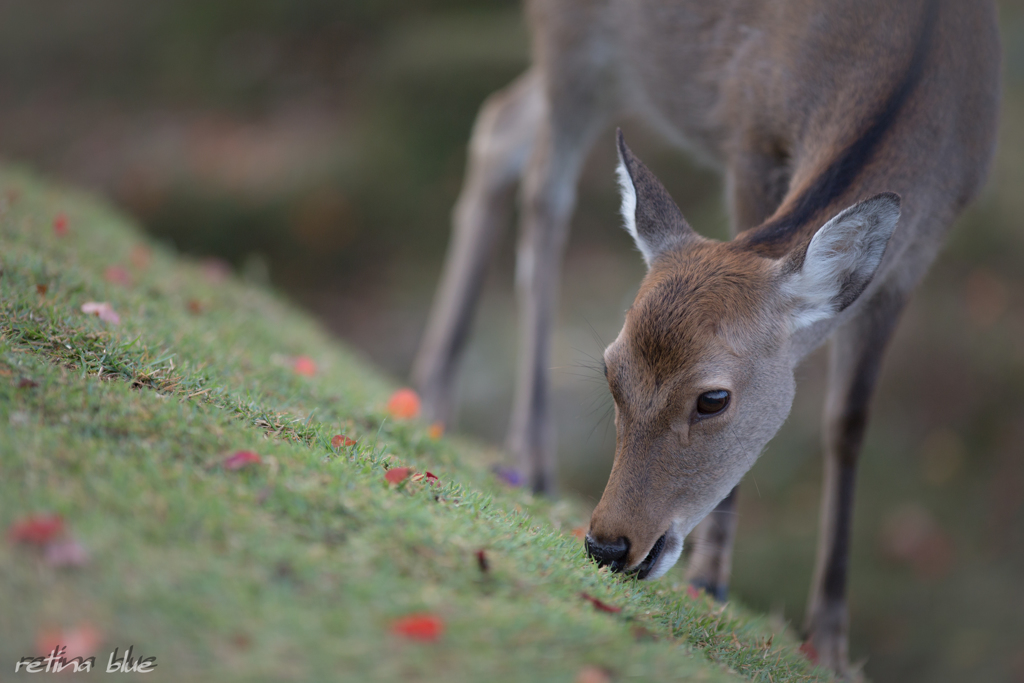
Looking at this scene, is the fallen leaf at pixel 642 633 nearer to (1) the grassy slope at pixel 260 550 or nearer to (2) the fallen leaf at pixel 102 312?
(1) the grassy slope at pixel 260 550

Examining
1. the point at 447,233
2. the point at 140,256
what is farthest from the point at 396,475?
the point at 447,233

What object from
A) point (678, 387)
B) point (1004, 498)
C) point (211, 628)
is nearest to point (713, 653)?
point (678, 387)

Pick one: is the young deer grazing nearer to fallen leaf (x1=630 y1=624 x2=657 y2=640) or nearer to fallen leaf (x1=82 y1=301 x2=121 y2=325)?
fallen leaf (x1=630 y1=624 x2=657 y2=640)

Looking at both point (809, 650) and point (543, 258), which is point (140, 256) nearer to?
point (543, 258)

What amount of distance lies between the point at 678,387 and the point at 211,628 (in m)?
1.90

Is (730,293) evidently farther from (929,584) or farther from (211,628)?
(929,584)

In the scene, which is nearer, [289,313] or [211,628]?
[211,628]

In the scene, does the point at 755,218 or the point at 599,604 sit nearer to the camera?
the point at 599,604

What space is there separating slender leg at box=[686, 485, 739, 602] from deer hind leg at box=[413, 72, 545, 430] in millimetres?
2666

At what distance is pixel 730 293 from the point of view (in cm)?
341

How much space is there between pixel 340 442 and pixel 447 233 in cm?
810

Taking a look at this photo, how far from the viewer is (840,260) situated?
3.51m

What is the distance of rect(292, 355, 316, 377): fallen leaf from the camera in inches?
187

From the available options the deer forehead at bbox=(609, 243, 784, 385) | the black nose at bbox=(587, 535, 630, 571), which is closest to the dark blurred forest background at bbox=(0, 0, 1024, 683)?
the deer forehead at bbox=(609, 243, 784, 385)
